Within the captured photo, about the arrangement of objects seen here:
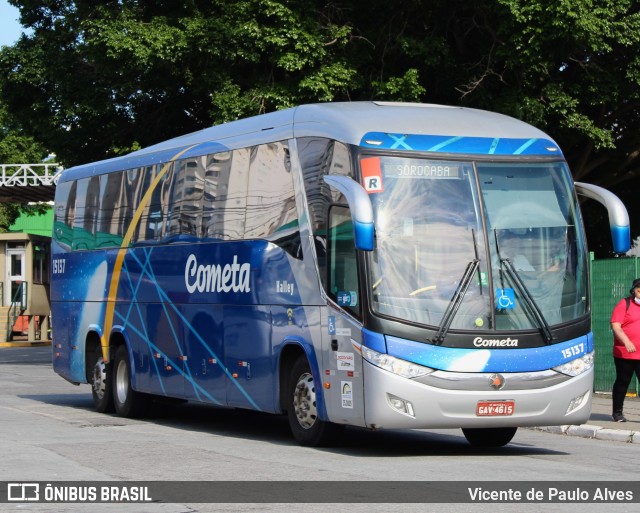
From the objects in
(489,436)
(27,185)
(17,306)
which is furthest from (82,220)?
(27,185)

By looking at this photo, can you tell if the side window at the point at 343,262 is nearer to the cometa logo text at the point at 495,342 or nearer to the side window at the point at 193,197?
the cometa logo text at the point at 495,342

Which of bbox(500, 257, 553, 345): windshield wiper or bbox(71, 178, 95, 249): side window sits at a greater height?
bbox(71, 178, 95, 249): side window

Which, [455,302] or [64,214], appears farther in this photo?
[64,214]

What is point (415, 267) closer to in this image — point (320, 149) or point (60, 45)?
point (320, 149)

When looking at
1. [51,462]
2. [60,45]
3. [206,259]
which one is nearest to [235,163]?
[206,259]

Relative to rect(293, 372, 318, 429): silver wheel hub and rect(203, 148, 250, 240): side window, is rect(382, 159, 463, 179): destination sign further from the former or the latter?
rect(203, 148, 250, 240): side window

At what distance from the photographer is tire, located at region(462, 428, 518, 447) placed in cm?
1417

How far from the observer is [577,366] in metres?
13.1

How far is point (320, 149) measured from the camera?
44.8 feet

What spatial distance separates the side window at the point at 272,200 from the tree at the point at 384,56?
9.62m

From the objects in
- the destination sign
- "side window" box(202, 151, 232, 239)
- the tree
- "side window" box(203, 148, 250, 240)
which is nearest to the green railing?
the tree

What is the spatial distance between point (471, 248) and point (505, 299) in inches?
23.7

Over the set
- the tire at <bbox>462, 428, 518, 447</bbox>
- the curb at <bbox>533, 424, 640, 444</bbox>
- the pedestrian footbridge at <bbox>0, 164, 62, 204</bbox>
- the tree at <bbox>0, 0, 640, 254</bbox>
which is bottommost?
the curb at <bbox>533, 424, 640, 444</bbox>

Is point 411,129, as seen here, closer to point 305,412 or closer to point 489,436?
point 305,412
